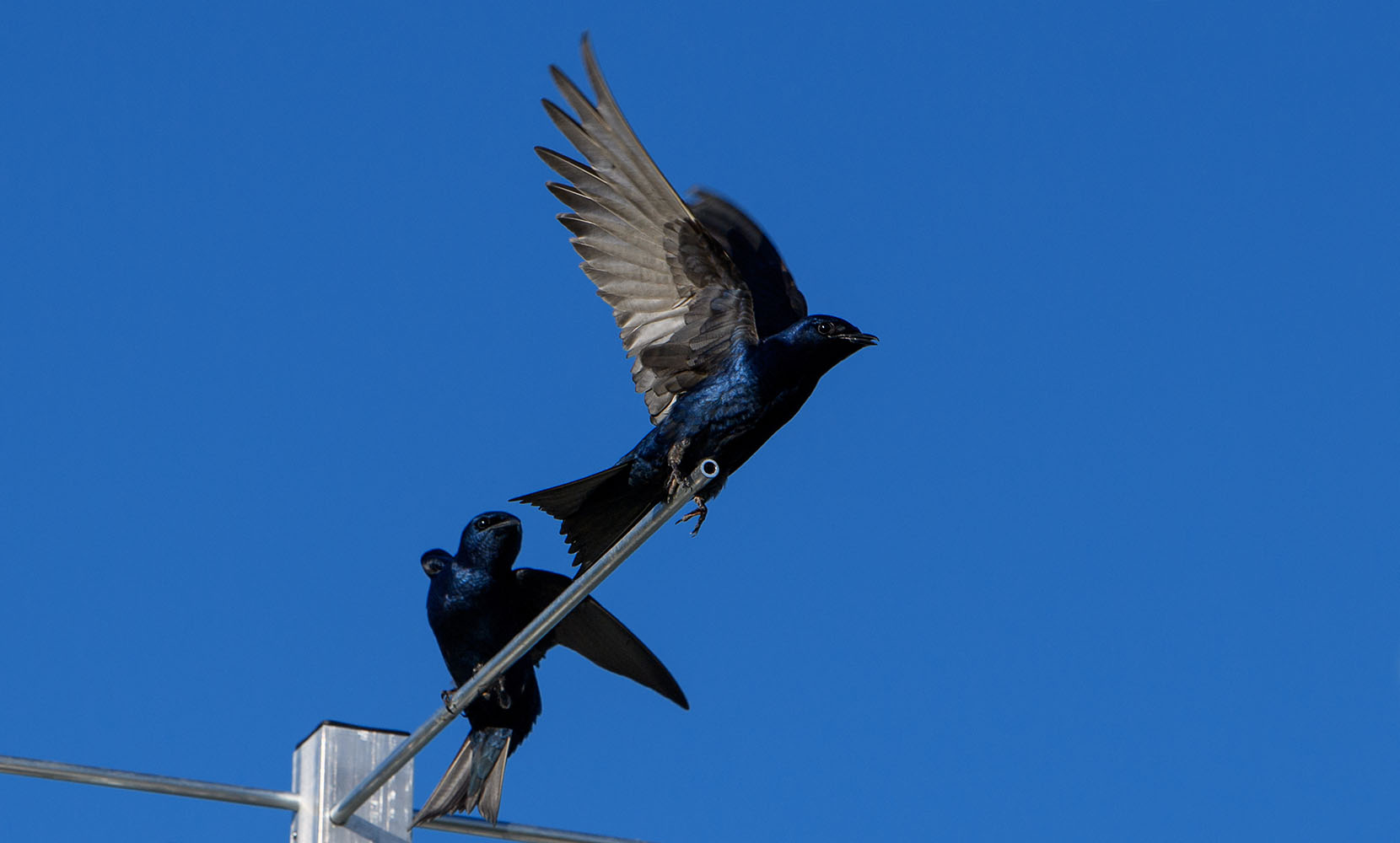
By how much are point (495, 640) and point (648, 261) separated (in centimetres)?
154

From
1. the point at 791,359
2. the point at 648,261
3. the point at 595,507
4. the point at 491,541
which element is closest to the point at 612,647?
the point at 595,507

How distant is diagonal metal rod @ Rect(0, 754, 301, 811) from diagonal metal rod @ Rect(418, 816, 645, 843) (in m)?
0.48

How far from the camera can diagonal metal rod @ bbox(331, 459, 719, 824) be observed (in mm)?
3742

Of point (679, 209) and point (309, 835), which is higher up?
point (679, 209)

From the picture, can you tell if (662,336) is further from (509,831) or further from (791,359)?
(509,831)

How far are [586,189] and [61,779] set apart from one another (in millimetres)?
3408

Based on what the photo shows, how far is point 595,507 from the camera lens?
21.0 ft

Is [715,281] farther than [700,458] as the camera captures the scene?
Yes

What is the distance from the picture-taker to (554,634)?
6570mm

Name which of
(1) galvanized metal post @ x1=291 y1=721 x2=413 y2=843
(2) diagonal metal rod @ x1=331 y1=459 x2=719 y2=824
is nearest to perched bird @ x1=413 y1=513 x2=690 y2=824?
(1) galvanized metal post @ x1=291 y1=721 x2=413 y2=843

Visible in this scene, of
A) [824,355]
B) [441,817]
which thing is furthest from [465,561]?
[441,817]

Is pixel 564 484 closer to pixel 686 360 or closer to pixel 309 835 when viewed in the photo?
pixel 686 360

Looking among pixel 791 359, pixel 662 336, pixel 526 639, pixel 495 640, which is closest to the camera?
pixel 526 639

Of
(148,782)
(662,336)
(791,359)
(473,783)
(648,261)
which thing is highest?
(648,261)
